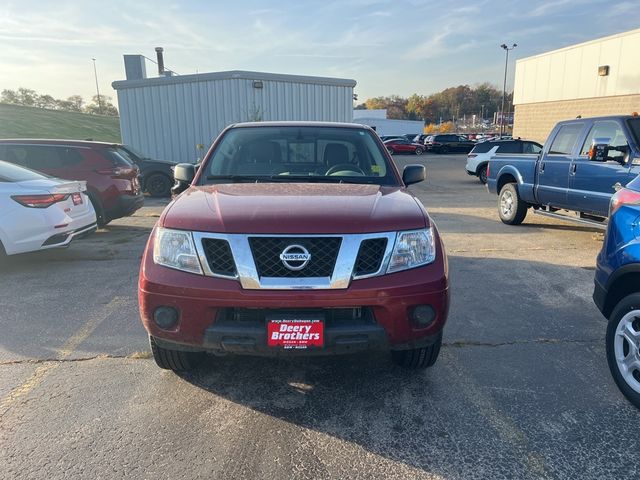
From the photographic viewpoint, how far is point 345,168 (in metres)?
4.04

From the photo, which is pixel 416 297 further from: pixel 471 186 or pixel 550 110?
pixel 550 110

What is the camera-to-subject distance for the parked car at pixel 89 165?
326 inches

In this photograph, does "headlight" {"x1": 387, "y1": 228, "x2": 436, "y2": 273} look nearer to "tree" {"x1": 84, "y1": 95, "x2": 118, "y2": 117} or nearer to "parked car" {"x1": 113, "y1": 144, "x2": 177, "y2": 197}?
"parked car" {"x1": 113, "y1": 144, "x2": 177, "y2": 197}

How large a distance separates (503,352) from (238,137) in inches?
114

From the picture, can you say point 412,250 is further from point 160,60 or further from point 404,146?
point 404,146

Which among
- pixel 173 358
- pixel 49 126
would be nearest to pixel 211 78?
pixel 173 358

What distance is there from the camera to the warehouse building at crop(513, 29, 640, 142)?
59.9ft

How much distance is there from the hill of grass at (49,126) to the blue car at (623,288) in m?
38.8

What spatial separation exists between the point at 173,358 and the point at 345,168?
2.06m

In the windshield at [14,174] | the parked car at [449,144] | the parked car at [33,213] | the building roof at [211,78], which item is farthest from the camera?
the parked car at [449,144]

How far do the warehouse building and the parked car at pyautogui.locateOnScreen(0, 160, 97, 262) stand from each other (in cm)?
1996

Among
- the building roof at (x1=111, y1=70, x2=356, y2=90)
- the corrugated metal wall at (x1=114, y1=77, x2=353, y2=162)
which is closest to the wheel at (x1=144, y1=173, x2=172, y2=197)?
the corrugated metal wall at (x1=114, y1=77, x2=353, y2=162)

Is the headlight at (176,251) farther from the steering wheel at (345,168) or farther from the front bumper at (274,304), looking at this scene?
the steering wheel at (345,168)

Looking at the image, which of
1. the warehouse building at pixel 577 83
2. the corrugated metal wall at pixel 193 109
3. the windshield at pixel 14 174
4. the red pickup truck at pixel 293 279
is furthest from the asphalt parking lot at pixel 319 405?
the warehouse building at pixel 577 83
